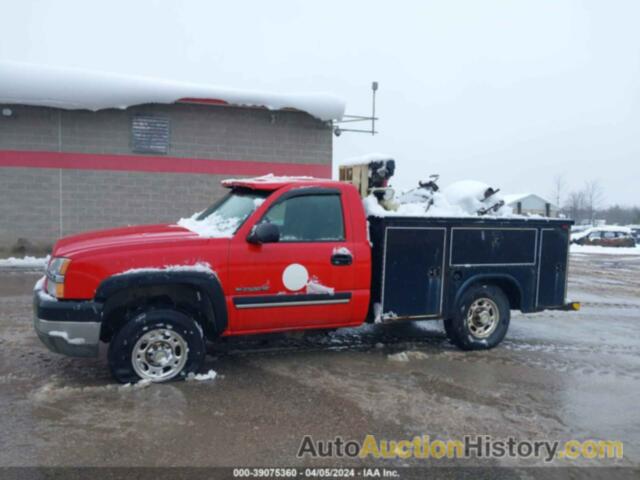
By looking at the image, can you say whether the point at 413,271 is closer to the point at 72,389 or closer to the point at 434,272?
the point at 434,272

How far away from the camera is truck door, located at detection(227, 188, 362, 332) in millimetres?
5410

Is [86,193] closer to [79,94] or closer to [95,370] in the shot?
[79,94]

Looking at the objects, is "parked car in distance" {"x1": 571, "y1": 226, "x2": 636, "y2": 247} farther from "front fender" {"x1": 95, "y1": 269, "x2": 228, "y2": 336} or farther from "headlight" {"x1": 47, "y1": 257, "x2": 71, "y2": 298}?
"headlight" {"x1": 47, "y1": 257, "x2": 71, "y2": 298}

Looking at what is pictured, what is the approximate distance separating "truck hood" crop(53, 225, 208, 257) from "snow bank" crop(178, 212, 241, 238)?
0.42 ft

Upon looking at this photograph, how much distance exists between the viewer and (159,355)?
5160 millimetres

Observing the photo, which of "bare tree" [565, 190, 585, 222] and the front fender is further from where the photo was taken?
"bare tree" [565, 190, 585, 222]

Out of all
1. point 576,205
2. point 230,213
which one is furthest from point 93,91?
point 576,205

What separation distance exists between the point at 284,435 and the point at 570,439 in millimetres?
2158

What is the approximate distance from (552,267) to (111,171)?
502 inches

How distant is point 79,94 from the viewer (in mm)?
15164

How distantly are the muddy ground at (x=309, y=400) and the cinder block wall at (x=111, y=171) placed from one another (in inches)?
364

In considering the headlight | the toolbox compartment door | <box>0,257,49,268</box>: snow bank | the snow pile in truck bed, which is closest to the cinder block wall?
<box>0,257,49,268</box>: snow bank

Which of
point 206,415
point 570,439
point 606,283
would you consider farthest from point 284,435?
point 606,283

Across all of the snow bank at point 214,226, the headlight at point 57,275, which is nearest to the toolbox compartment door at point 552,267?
the snow bank at point 214,226
